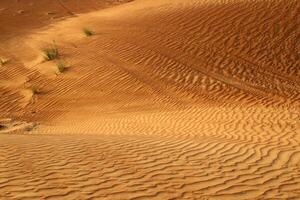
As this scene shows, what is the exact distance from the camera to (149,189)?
16.6 feet

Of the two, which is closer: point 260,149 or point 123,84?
point 260,149

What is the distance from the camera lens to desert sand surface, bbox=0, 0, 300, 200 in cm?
541

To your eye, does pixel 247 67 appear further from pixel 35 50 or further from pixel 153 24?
pixel 35 50

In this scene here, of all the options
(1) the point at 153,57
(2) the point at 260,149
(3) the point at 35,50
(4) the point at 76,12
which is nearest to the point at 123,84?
(1) the point at 153,57

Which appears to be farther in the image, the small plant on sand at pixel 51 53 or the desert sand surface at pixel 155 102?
the small plant on sand at pixel 51 53

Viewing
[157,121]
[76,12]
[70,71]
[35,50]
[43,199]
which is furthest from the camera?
[76,12]

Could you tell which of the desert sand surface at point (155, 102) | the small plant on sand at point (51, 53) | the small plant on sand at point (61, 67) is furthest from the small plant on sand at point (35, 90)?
the small plant on sand at point (51, 53)

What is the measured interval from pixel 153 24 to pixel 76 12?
292 inches

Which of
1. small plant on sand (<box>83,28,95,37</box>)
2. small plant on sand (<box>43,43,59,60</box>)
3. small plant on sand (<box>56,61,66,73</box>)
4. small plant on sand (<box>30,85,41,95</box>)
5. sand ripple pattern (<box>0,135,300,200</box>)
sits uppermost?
small plant on sand (<box>83,28,95,37</box>)

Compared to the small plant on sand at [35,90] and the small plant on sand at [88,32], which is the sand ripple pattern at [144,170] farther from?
the small plant on sand at [88,32]

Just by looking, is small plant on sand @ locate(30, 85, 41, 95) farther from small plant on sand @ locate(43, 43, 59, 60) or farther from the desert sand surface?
small plant on sand @ locate(43, 43, 59, 60)

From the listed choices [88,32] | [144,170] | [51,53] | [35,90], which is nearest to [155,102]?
[35,90]

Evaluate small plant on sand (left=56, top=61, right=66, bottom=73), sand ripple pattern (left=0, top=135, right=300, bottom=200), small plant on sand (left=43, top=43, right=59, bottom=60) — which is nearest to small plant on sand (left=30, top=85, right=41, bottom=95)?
small plant on sand (left=56, top=61, right=66, bottom=73)

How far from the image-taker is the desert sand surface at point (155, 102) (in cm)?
541
